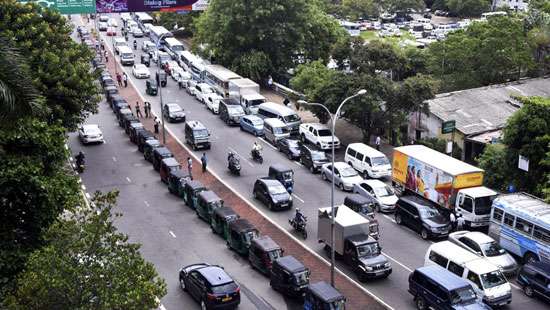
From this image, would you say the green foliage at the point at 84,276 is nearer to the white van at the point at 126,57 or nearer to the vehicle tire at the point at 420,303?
the vehicle tire at the point at 420,303

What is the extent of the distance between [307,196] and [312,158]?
4345 mm

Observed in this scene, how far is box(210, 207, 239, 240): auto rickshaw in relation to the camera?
31.5 m

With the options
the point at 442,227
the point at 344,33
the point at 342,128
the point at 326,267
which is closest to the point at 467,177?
the point at 442,227

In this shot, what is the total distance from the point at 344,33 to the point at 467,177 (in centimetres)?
3899

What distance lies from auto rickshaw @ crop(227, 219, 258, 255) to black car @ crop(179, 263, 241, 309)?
410cm

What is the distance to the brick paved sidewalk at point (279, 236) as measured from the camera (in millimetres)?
26189

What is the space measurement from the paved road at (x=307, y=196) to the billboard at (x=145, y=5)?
8.51 m

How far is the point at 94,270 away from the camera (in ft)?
56.9

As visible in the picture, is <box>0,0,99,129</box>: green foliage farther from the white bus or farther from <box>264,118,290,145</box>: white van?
the white bus

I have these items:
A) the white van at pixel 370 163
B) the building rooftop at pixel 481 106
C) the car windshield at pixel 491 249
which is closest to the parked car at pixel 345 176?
the white van at pixel 370 163

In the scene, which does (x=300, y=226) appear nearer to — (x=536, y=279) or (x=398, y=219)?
(x=398, y=219)

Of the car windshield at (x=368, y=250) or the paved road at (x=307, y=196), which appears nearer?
the paved road at (x=307, y=196)

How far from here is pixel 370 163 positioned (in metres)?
40.0

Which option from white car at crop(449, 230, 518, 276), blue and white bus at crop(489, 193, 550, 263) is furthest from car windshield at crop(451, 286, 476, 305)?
blue and white bus at crop(489, 193, 550, 263)
